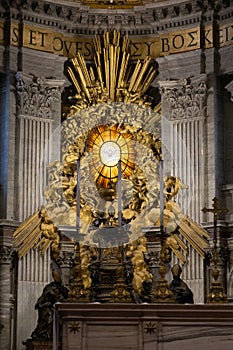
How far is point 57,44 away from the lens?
20062 mm

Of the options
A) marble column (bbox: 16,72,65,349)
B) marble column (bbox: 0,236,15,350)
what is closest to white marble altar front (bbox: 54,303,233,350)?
marble column (bbox: 0,236,15,350)

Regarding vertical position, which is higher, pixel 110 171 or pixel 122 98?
pixel 122 98

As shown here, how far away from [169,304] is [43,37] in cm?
1066

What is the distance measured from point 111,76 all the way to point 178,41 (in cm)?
156

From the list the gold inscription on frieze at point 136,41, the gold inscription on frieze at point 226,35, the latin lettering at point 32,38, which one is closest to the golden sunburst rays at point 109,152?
the gold inscription on frieze at point 136,41

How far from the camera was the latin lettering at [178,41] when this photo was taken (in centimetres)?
1977

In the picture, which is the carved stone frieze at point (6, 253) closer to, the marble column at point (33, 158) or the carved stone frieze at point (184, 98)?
the marble column at point (33, 158)

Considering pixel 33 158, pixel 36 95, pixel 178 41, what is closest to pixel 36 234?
pixel 33 158

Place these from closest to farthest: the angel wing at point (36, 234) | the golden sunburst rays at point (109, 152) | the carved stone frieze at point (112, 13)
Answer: the angel wing at point (36, 234) → the carved stone frieze at point (112, 13) → the golden sunburst rays at point (109, 152)

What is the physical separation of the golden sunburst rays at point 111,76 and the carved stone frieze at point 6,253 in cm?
345

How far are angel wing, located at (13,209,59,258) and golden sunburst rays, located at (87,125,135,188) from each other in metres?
1.53

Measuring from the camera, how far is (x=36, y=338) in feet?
56.9

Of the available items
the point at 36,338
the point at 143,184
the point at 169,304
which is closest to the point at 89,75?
the point at 143,184

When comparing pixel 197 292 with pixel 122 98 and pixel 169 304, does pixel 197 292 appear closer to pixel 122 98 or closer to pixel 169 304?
pixel 122 98
